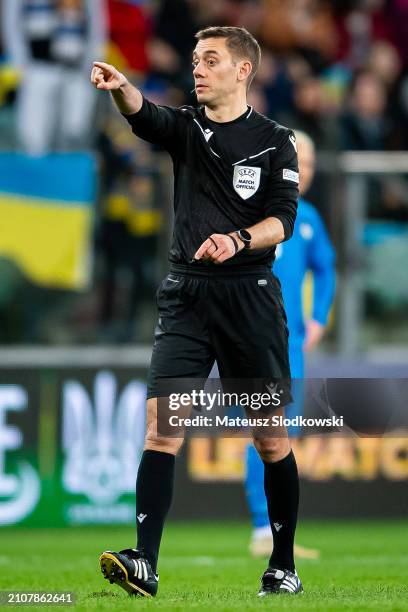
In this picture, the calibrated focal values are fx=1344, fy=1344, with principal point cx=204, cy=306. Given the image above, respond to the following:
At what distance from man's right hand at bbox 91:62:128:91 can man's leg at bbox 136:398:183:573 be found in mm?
1323

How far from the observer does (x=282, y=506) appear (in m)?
5.83

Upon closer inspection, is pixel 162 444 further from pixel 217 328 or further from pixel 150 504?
pixel 217 328

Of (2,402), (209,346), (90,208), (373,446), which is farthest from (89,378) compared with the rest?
(209,346)

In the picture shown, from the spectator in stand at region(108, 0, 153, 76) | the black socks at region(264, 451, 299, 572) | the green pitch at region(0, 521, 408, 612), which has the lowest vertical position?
the green pitch at region(0, 521, 408, 612)

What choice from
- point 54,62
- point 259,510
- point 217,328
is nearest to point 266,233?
point 217,328

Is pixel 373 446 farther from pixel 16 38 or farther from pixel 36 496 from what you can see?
pixel 16 38

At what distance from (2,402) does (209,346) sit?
5240 mm

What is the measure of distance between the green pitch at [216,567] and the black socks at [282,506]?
199mm

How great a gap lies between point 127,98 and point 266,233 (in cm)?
80

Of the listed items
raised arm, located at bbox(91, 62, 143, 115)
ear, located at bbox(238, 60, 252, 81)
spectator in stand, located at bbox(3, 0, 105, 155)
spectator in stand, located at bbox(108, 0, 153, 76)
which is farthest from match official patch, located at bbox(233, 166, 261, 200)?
spectator in stand, located at bbox(108, 0, 153, 76)

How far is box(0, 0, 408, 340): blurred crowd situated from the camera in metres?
10.7

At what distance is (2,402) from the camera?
10.8 m

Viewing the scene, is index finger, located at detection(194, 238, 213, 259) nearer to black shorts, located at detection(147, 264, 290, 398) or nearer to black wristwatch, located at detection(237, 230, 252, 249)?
black wristwatch, located at detection(237, 230, 252, 249)

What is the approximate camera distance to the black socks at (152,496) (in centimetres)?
562
